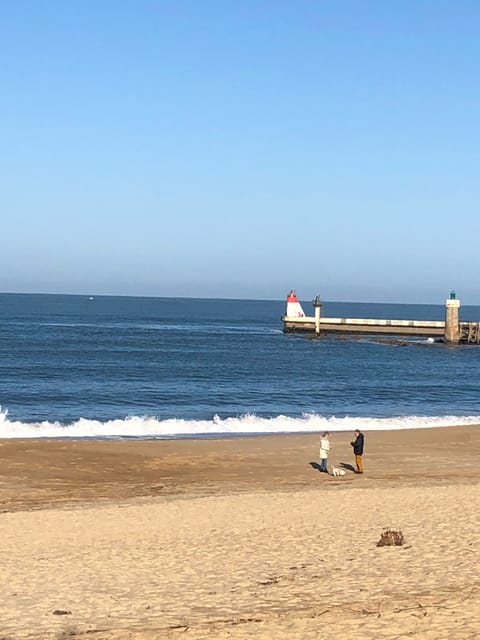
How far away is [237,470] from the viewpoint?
22.8 metres

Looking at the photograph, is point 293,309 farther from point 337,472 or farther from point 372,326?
point 337,472

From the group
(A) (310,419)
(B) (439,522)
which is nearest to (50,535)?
(B) (439,522)

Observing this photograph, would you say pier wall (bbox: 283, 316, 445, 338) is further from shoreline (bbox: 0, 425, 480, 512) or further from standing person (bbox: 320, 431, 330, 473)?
standing person (bbox: 320, 431, 330, 473)

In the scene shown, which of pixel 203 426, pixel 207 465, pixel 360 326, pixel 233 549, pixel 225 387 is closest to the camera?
pixel 233 549

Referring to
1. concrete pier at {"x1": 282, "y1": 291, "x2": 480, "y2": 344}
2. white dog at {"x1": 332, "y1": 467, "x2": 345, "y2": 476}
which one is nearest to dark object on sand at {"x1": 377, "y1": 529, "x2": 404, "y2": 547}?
white dog at {"x1": 332, "y1": 467, "x2": 345, "y2": 476}

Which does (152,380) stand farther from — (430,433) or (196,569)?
(196,569)

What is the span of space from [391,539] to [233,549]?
2461 mm

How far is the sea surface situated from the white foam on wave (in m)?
0.04

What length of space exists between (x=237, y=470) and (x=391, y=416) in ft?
47.3

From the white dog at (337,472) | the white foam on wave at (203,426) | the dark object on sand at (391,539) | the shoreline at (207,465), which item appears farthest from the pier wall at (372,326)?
the dark object on sand at (391,539)

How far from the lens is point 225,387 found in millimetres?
45031

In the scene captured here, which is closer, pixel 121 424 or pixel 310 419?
pixel 121 424

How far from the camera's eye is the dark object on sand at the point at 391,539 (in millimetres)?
12727

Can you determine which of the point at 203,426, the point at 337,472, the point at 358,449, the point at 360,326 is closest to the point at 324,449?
the point at 337,472
